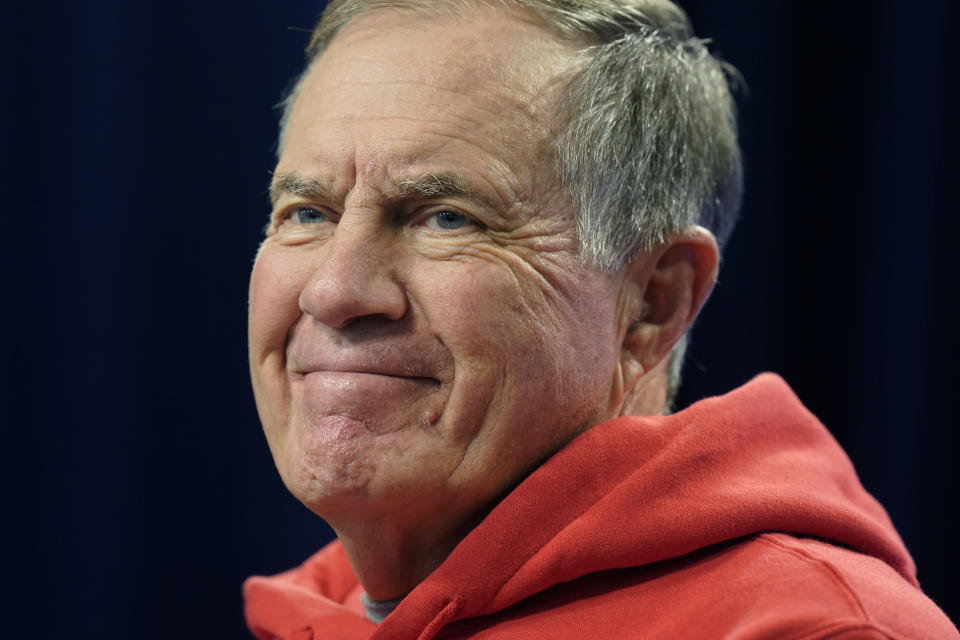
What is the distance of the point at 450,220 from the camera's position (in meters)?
1.35

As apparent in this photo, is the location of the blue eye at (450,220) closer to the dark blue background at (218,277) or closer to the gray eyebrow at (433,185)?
the gray eyebrow at (433,185)

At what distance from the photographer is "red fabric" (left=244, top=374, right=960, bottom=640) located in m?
1.17

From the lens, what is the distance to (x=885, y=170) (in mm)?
2252

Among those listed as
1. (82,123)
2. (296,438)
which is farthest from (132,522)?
(296,438)

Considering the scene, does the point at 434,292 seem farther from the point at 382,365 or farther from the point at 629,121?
the point at 629,121

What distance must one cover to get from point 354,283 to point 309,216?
0.21m

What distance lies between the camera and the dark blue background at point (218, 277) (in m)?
2.24

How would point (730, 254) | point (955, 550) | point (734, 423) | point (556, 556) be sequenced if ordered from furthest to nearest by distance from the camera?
point (730, 254) < point (955, 550) < point (734, 423) < point (556, 556)

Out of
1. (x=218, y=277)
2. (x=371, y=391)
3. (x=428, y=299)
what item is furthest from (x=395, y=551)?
(x=218, y=277)

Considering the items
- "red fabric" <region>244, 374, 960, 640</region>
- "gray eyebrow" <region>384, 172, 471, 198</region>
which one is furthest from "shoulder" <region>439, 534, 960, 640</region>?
"gray eyebrow" <region>384, 172, 471, 198</region>

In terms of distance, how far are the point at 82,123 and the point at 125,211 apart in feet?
0.66

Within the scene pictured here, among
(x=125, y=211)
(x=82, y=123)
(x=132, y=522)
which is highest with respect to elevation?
(x=82, y=123)

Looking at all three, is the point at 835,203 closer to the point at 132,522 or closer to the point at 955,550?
the point at 955,550

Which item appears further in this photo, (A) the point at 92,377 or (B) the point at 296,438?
(A) the point at 92,377
